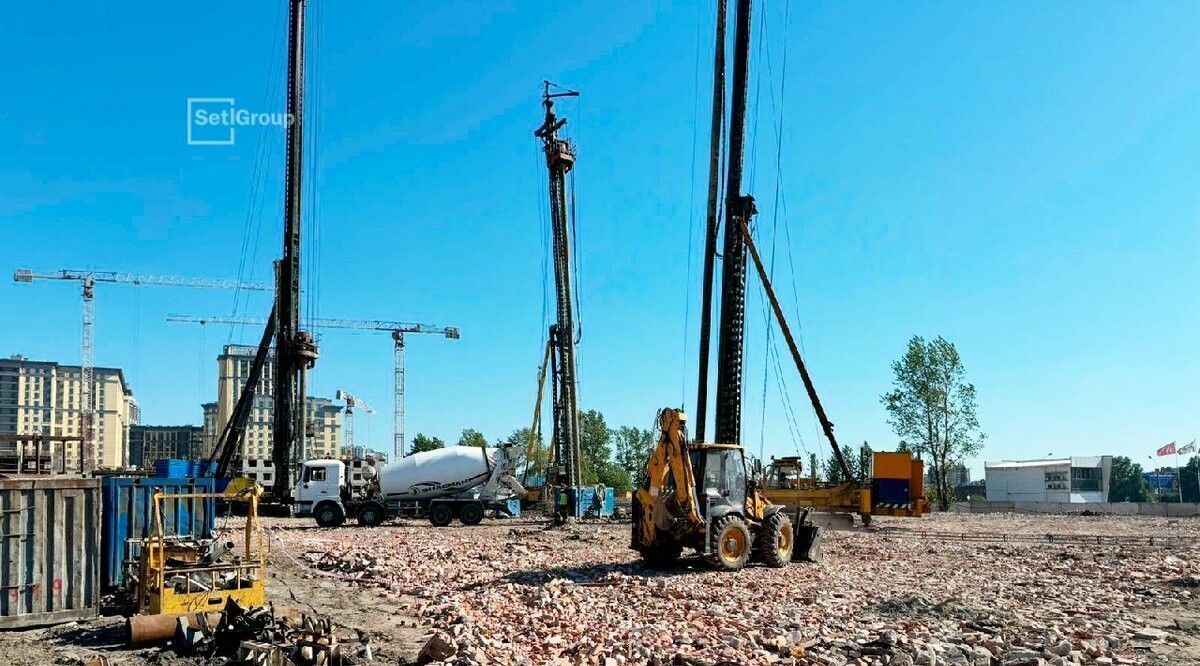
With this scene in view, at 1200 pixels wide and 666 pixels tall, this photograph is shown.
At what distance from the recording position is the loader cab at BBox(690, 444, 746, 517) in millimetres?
18422

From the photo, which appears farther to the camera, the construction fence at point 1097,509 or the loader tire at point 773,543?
the construction fence at point 1097,509

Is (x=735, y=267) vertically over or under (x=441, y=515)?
over

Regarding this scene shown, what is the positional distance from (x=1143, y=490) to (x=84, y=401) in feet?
456

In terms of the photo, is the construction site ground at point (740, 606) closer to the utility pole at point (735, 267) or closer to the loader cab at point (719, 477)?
the loader cab at point (719, 477)

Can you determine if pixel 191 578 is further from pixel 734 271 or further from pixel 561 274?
pixel 561 274

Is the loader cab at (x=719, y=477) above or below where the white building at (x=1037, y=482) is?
above

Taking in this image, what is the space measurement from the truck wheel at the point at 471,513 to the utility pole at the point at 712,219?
11.1 meters

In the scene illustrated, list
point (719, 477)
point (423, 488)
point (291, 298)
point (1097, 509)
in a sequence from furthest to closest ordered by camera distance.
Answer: point (1097, 509) → point (291, 298) → point (423, 488) → point (719, 477)

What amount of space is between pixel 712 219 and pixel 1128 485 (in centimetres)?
12333

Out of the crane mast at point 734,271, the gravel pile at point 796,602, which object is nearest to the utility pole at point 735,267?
the crane mast at point 734,271

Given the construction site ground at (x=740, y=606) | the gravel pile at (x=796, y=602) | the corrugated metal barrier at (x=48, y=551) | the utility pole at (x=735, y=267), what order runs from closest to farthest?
the gravel pile at (x=796, y=602), the construction site ground at (x=740, y=606), the corrugated metal barrier at (x=48, y=551), the utility pole at (x=735, y=267)

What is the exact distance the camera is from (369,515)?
1398 inches

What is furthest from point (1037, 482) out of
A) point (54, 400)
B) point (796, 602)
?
point (54, 400)

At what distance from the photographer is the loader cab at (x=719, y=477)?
60.4 feet
